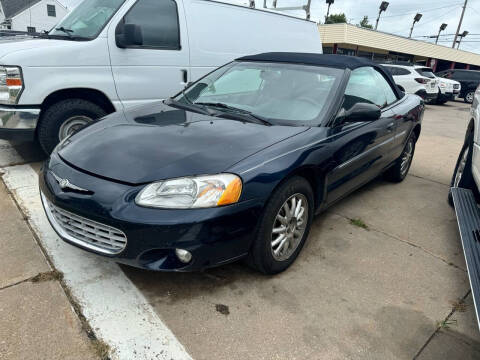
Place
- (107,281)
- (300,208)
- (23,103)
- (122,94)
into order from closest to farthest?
(107,281)
(300,208)
(23,103)
(122,94)

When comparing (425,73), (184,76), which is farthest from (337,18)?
(184,76)

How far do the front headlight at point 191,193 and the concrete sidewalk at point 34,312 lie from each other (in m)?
0.77

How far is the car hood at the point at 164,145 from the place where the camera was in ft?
6.93

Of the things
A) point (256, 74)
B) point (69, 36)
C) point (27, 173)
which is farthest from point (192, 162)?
point (69, 36)

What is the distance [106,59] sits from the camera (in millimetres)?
4082

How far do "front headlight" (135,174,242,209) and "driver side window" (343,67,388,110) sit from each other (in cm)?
147

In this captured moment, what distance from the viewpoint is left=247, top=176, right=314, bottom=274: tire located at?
225 cm

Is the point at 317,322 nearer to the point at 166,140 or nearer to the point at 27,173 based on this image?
the point at 166,140

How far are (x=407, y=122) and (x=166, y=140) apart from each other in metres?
2.96

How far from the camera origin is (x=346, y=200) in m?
3.97

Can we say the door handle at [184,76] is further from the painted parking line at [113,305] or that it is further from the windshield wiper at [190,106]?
the painted parking line at [113,305]

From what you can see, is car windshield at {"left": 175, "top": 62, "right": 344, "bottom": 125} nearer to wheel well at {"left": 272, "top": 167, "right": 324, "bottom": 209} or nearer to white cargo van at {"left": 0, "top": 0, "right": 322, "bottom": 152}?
wheel well at {"left": 272, "top": 167, "right": 324, "bottom": 209}

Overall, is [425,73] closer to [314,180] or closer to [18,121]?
[314,180]

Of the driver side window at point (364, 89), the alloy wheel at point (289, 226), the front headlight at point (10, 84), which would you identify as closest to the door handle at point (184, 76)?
the front headlight at point (10, 84)
